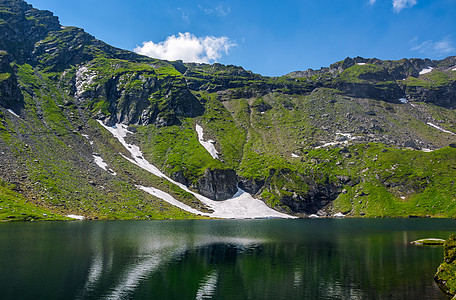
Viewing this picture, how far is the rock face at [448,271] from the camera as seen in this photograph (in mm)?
36275

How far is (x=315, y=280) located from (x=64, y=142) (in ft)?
634

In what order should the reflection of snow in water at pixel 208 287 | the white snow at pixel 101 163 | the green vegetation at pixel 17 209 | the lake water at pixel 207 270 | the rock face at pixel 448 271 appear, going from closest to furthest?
1. the reflection of snow in water at pixel 208 287
2. the lake water at pixel 207 270
3. the rock face at pixel 448 271
4. the green vegetation at pixel 17 209
5. the white snow at pixel 101 163

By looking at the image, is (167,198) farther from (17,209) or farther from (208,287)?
(208,287)

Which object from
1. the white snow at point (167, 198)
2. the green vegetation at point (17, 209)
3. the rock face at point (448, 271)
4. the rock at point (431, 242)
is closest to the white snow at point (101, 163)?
the white snow at point (167, 198)

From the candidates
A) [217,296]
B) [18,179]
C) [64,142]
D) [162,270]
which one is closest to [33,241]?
[162,270]

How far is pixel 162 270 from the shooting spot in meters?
46.4

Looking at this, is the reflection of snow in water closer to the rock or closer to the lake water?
the lake water

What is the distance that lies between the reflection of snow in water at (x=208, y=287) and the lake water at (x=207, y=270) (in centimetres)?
13

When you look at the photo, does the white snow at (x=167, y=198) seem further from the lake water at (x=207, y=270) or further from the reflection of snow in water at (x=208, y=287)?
the reflection of snow in water at (x=208, y=287)

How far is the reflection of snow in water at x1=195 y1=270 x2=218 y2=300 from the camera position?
3468cm

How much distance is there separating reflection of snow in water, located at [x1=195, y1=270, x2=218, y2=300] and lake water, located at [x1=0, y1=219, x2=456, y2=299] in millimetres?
125

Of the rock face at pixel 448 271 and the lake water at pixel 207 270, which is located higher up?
the rock face at pixel 448 271

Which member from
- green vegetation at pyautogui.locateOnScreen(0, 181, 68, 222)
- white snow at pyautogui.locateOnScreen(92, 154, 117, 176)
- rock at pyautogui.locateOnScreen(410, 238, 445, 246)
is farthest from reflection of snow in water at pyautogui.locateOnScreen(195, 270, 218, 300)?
white snow at pyautogui.locateOnScreen(92, 154, 117, 176)

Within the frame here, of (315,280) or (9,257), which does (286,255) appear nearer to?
(315,280)
